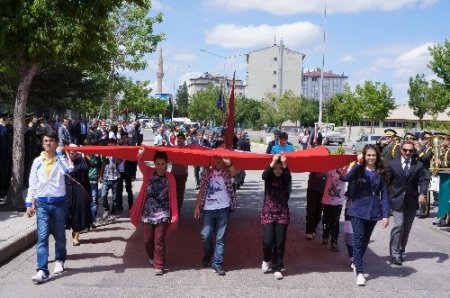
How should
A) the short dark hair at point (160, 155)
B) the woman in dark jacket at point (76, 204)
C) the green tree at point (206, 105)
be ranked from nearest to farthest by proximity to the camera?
the short dark hair at point (160, 155) < the woman in dark jacket at point (76, 204) < the green tree at point (206, 105)

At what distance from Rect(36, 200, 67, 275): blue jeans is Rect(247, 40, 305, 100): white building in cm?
11549

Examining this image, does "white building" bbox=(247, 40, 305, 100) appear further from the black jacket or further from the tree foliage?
the black jacket

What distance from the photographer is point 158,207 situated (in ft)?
23.1

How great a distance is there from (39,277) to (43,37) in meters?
5.11

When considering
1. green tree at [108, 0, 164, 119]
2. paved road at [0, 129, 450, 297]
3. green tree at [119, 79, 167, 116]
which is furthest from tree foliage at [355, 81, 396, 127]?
paved road at [0, 129, 450, 297]

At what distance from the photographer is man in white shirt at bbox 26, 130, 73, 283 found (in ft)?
21.5

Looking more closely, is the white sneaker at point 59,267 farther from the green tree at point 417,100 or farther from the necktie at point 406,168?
the green tree at point 417,100

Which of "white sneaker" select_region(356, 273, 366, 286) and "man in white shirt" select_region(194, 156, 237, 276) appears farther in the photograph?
"man in white shirt" select_region(194, 156, 237, 276)

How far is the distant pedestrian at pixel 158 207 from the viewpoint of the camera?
7.01m

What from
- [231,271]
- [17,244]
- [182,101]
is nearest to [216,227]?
[231,271]

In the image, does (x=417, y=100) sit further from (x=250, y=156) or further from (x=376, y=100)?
(x=250, y=156)

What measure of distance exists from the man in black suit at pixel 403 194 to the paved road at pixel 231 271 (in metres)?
0.33

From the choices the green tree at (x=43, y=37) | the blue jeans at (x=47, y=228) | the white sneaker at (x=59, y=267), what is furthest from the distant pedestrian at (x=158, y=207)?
the green tree at (x=43, y=37)

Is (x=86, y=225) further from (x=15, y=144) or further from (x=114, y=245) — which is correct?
(x=15, y=144)
